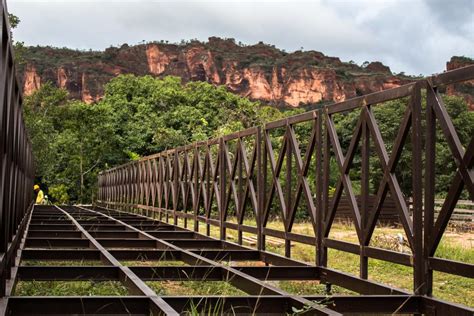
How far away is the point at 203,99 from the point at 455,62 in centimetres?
3038

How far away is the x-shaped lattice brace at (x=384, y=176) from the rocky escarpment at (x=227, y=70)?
72.6 meters

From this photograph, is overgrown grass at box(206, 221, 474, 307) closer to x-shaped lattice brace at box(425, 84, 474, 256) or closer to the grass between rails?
the grass between rails

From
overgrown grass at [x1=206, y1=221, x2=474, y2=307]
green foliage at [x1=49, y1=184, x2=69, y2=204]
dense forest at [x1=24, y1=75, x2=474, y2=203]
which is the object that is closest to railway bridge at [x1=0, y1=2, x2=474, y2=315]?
overgrown grass at [x1=206, y1=221, x2=474, y2=307]

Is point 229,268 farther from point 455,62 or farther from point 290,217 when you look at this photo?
point 455,62

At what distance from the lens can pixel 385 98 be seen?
5.09 meters

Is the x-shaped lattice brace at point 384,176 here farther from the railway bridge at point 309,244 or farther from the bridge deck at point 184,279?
the bridge deck at point 184,279

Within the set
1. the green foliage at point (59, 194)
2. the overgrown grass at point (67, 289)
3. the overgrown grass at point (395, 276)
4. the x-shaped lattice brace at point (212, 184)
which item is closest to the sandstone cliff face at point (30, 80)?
the green foliage at point (59, 194)

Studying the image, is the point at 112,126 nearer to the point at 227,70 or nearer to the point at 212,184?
the point at 212,184

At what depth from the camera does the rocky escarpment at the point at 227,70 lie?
80062mm

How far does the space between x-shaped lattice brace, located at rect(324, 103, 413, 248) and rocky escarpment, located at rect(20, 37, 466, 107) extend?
238 feet

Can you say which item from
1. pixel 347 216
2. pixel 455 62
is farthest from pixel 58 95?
pixel 455 62

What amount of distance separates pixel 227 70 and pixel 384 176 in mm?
81177

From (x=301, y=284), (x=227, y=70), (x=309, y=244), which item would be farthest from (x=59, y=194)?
(x=227, y=70)

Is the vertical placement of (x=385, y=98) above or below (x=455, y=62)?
below
